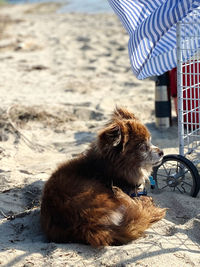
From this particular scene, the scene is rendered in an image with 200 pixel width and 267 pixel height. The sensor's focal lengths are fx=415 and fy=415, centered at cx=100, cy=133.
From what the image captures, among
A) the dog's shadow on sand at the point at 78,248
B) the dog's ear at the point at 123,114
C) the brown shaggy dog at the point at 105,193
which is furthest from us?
the dog's ear at the point at 123,114

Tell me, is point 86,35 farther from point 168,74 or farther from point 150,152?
point 150,152

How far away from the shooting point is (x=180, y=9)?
10.6 ft

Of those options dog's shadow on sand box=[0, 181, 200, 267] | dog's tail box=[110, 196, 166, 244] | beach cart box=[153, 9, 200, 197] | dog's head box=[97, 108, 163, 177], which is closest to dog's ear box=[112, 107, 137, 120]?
dog's head box=[97, 108, 163, 177]

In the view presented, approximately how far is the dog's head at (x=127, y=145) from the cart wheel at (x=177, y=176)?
11.9 inches

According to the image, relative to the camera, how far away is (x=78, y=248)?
111 inches

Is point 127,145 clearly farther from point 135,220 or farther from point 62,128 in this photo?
point 62,128

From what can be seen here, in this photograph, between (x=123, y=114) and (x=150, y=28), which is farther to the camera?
(x=123, y=114)

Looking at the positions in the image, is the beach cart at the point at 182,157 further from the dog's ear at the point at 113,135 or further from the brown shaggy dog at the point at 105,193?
the dog's ear at the point at 113,135

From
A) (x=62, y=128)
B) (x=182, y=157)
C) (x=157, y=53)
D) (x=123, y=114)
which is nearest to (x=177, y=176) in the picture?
(x=182, y=157)

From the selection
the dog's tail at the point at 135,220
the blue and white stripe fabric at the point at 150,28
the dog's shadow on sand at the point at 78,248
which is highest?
the blue and white stripe fabric at the point at 150,28

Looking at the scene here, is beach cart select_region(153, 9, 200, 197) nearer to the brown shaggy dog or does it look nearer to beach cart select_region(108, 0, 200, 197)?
beach cart select_region(108, 0, 200, 197)

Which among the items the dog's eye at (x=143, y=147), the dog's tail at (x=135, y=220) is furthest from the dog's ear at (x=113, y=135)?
the dog's tail at (x=135, y=220)

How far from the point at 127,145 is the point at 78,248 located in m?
0.89

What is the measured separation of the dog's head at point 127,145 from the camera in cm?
313
